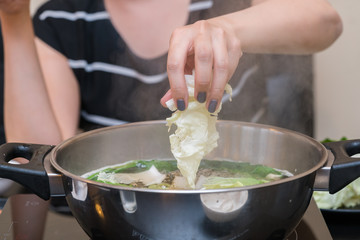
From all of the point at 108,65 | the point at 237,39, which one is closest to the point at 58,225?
the point at 237,39

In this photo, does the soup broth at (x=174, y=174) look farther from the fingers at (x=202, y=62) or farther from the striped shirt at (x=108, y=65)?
the striped shirt at (x=108, y=65)

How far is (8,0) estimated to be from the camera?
158 centimetres

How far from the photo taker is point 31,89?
196 centimetres

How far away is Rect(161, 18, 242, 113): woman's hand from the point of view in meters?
0.88

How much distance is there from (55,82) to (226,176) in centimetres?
144

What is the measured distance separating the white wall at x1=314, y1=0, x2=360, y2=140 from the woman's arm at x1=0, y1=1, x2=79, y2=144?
185 cm

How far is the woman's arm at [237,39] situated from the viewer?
89 cm

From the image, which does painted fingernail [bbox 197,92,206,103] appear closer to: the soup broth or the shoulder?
the soup broth

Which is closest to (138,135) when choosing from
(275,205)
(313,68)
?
(275,205)

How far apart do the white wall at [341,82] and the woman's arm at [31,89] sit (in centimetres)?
185

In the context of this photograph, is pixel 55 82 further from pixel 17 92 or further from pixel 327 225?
pixel 327 225

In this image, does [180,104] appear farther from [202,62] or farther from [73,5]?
[73,5]

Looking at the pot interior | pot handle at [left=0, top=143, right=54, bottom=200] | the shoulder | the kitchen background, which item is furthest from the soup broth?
the kitchen background

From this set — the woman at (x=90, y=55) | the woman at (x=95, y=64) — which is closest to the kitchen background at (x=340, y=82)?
the woman at (x=95, y=64)
